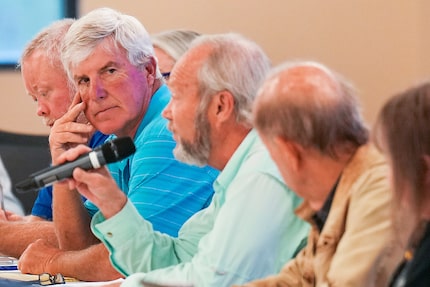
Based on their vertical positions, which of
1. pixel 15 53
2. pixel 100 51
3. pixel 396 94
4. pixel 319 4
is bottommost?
pixel 15 53

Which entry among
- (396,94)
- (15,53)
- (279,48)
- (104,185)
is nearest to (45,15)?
(15,53)

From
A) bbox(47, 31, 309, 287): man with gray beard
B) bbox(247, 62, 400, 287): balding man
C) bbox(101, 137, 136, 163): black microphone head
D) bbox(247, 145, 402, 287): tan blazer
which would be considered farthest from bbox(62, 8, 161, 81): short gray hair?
bbox(247, 145, 402, 287): tan blazer

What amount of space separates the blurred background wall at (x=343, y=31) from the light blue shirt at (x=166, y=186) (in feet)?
6.48

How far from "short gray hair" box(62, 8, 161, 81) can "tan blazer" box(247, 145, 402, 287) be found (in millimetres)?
1122

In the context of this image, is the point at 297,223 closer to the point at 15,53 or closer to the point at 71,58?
the point at 71,58

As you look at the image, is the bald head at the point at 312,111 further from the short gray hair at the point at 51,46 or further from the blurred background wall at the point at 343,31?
the blurred background wall at the point at 343,31

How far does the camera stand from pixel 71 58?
2842 mm

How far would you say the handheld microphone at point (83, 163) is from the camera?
2217mm

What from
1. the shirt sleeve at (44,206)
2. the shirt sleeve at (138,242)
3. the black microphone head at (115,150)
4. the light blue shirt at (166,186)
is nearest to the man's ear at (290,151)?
the black microphone head at (115,150)

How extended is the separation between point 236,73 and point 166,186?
0.53 meters

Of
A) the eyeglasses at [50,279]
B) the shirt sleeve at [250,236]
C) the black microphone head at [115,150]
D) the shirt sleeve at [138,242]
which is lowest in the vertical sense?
the eyeglasses at [50,279]

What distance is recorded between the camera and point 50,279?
8.60 ft

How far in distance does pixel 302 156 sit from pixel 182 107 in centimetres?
49

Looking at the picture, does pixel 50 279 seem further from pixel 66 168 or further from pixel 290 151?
pixel 290 151
